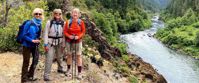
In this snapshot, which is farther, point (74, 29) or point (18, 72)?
point (18, 72)

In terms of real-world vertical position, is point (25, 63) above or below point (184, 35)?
above

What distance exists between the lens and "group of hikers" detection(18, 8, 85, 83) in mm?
15617

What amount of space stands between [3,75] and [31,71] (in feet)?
7.68

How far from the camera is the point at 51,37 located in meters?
16.4

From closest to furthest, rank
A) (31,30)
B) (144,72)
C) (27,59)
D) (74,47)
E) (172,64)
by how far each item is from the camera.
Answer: (31,30) → (27,59) → (74,47) → (144,72) → (172,64)

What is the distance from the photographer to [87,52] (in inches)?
1067

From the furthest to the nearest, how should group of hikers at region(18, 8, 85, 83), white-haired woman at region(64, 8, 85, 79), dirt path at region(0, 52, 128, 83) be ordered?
dirt path at region(0, 52, 128, 83), white-haired woman at region(64, 8, 85, 79), group of hikers at region(18, 8, 85, 83)

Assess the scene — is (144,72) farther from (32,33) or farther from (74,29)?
(32,33)

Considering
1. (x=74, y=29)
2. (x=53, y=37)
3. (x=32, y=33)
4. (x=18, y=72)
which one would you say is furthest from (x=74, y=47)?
(x=18, y=72)

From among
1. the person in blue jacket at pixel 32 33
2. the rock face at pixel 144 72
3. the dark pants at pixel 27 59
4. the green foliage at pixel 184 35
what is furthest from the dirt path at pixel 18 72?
the green foliage at pixel 184 35

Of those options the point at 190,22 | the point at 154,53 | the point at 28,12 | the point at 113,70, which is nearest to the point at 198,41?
the point at 154,53

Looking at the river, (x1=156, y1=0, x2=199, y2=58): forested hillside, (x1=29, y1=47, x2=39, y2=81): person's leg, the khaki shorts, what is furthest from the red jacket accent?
(x1=156, y1=0, x2=199, y2=58): forested hillside

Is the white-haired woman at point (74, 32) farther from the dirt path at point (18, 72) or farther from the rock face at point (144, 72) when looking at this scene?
the rock face at point (144, 72)

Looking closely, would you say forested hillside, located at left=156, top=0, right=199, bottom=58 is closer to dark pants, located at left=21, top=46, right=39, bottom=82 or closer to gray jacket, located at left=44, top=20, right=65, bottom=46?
gray jacket, located at left=44, top=20, right=65, bottom=46
